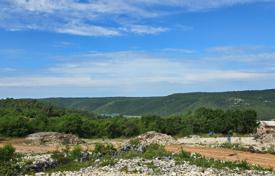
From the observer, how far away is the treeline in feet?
224

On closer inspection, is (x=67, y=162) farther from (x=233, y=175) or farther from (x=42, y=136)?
(x=42, y=136)

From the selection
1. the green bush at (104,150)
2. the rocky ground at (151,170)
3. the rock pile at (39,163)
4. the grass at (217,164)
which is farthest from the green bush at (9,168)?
the grass at (217,164)

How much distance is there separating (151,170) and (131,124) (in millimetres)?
48446

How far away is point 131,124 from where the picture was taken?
77562 millimetres

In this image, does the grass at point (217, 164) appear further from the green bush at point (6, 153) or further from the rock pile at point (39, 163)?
the green bush at point (6, 153)

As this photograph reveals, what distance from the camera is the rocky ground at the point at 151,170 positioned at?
2850cm

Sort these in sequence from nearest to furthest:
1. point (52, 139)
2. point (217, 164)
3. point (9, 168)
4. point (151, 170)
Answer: point (151, 170)
point (9, 168)
point (217, 164)
point (52, 139)

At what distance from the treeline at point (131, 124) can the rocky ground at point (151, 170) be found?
3645 centimetres

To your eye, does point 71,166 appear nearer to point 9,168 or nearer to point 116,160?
point 116,160

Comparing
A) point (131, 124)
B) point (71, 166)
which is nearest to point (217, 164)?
point (71, 166)

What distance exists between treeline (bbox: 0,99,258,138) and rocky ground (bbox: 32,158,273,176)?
120 feet

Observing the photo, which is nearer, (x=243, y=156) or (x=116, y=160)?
(x=116, y=160)

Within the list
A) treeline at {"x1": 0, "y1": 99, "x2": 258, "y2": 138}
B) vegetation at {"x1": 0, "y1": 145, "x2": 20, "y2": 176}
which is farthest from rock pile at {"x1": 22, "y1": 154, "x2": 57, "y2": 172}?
treeline at {"x1": 0, "y1": 99, "x2": 258, "y2": 138}

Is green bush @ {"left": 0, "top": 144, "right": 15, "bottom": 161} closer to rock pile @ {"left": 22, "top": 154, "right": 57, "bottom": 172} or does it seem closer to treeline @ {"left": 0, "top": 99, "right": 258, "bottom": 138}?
rock pile @ {"left": 22, "top": 154, "right": 57, "bottom": 172}
